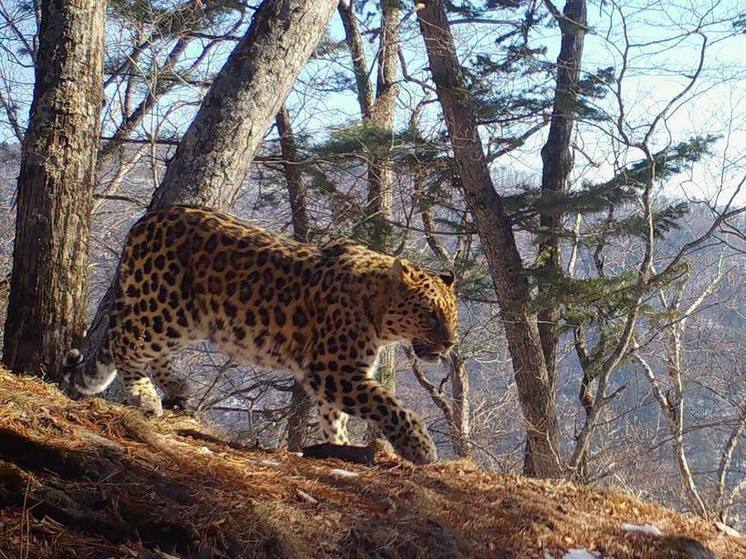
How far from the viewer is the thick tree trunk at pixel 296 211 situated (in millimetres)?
15336

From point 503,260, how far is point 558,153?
128 inches

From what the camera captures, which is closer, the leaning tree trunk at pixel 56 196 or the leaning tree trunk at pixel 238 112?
the leaning tree trunk at pixel 56 196

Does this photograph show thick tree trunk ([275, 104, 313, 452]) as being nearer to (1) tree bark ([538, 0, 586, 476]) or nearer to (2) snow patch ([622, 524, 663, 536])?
(1) tree bark ([538, 0, 586, 476])

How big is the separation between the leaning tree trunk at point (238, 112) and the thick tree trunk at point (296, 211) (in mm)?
6927

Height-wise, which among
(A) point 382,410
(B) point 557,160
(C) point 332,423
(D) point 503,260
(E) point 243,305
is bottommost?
(C) point 332,423

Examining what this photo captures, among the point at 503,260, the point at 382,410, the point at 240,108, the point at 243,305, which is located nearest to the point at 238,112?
the point at 240,108

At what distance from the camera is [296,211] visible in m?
15.9

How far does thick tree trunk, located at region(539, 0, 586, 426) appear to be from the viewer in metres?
13.5

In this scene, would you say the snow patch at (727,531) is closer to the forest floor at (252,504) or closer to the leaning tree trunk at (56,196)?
the forest floor at (252,504)

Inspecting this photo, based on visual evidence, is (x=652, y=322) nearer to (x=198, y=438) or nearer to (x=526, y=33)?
(x=526, y=33)

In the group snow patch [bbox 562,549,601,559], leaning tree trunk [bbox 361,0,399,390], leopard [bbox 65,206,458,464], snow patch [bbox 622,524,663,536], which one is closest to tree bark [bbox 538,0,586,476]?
leaning tree trunk [bbox 361,0,399,390]

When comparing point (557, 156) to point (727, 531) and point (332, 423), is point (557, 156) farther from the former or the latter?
point (727, 531)

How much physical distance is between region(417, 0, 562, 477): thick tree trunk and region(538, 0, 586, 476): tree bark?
39 cm

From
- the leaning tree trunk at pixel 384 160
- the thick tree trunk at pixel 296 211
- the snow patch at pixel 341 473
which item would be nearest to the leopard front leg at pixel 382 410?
the snow patch at pixel 341 473
